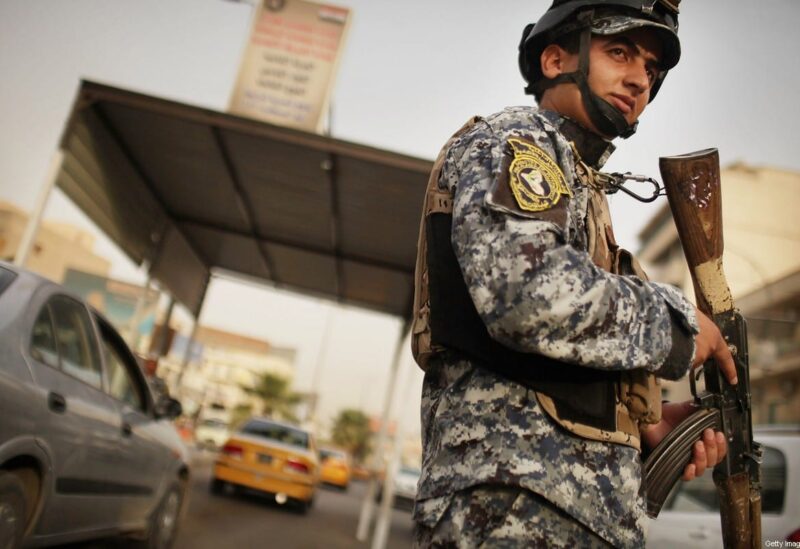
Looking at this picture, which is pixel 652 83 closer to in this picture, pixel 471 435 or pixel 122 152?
pixel 471 435

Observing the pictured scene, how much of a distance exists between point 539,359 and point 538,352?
0.10 metres

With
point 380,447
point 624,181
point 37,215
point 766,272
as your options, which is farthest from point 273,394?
point 624,181

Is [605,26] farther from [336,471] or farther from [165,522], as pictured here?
[336,471]

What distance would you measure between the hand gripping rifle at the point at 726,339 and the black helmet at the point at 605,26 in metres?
0.17

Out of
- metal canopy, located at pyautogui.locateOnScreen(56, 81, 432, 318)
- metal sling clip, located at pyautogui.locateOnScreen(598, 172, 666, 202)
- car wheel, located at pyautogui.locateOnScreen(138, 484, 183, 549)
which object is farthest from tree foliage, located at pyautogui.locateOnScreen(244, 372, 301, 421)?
metal sling clip, located at pyautogui.locateOnScreen(598, 172, 666, 202)

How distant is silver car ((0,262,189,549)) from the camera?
9.78 ft

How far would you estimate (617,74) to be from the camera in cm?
158

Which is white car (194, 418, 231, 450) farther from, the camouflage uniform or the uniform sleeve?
the uniform sleeve

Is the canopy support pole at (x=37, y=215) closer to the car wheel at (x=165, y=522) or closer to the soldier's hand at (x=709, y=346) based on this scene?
the car wheel at (x=165, y=522)

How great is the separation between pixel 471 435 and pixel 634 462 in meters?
0.32

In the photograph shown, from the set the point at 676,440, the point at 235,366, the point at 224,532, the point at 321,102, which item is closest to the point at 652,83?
the point at 676,440

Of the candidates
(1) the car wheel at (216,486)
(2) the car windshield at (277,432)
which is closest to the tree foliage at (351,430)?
(2) the car windshield at (277,432)

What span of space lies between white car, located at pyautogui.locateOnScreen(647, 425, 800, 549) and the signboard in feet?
15.9

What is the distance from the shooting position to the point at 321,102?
24.4 feet
